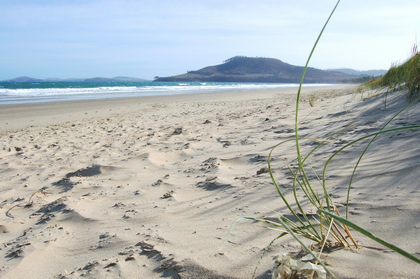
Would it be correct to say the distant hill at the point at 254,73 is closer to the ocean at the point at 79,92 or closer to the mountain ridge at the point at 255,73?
the mountain ridge at the point at 255,73

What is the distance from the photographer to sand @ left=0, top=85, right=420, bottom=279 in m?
1.31

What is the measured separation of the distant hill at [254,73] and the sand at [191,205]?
77.9 metres

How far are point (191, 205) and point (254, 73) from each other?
95.5 metres

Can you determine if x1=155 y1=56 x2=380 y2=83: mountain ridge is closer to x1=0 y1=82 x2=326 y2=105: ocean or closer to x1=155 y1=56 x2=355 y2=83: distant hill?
x1=155 y1=56 x2=355 y2=83: distant hill

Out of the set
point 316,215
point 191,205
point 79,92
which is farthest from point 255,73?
point 316,215

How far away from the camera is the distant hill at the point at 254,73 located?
8288 cm

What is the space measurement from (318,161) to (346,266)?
1374 millimetres

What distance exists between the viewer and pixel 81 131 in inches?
249

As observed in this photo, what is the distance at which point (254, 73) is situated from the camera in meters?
95.0

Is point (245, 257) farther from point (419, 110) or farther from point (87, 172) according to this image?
point (419, 110)

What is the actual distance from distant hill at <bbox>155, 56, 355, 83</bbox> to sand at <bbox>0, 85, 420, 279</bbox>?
77893 millimetres

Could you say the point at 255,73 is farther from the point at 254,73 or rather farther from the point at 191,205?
the point at 191,205

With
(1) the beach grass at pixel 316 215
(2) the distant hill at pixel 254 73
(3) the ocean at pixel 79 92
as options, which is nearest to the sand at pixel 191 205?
(1) the beach grass at pixel 316 215

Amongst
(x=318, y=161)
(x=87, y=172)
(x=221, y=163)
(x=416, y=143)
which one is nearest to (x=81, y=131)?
(x=87, y=172)
